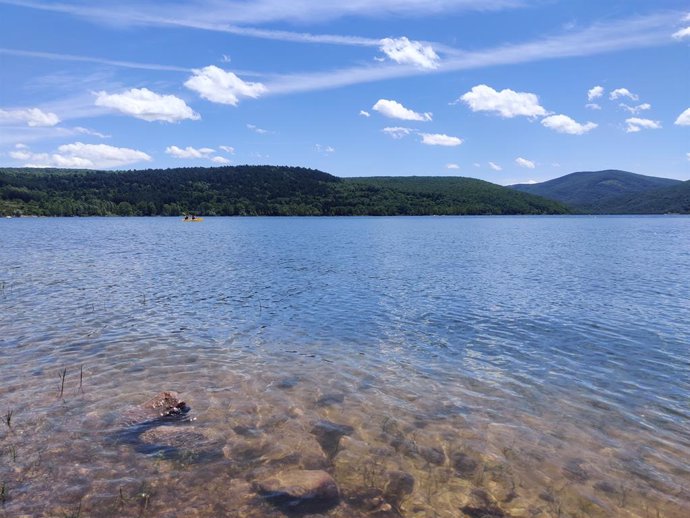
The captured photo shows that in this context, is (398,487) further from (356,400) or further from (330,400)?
(330,400)

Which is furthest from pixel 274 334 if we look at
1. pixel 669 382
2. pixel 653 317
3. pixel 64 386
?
pixel 653 317

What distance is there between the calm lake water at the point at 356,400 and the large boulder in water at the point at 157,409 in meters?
0.36

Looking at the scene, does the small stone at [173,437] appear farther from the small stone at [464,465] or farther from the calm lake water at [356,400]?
the small stone at [464,465]

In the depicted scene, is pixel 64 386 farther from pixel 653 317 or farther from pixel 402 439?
pixel 653 317

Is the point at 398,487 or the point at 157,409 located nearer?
the point at 398,487

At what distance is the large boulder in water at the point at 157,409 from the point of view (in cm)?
1160

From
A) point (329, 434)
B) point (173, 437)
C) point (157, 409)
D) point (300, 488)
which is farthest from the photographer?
point (157, 409)

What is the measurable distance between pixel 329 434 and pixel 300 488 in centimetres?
255

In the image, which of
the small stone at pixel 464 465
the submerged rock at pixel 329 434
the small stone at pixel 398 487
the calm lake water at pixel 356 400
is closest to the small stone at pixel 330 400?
the calm lake water at pixel 356 400

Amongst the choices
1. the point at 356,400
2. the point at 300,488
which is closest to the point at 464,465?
the point at 300,488

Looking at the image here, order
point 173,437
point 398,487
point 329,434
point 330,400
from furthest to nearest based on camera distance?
1. point 330,400
2. point 329,434
3. point 173,437
4. point 398,487

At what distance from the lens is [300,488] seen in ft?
28.9

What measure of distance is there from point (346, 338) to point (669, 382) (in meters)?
11.8

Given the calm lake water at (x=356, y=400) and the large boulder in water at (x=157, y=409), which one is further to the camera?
the large boulder in water at (x=157, y=409)
